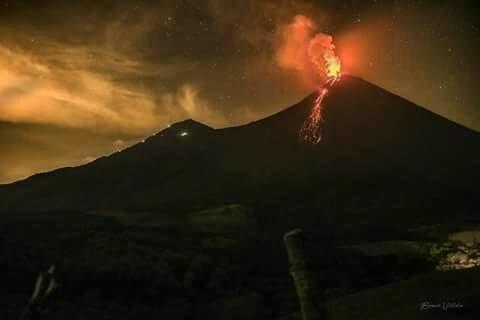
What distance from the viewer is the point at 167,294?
2402 centimetres

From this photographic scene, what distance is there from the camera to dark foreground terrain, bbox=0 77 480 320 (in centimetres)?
2105

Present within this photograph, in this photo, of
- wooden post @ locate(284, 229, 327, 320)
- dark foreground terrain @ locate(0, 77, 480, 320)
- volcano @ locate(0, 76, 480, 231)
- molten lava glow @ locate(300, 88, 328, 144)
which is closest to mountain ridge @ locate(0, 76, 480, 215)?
volcano @ locate(0, 76, 480, 231)

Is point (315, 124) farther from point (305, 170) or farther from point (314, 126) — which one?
point (305, 170)

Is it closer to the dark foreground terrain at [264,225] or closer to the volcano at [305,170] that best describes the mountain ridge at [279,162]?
the volcano at [305,170]

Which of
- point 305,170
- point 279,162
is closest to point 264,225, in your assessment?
point 305,170

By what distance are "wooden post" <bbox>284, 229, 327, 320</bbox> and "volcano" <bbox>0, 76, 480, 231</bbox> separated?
1725 inches

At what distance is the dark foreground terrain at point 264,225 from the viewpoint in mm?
21047

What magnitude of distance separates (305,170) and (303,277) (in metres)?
70.2

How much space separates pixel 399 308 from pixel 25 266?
75.0 feet

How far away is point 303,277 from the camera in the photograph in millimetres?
4766

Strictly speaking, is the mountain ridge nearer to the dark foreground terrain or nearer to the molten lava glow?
the dark foreground terrain

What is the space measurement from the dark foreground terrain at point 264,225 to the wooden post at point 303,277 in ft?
0.32

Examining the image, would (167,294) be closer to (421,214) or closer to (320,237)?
(320,237)

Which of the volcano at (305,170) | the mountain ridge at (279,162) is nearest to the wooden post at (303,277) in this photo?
the volcano at (305,170)
